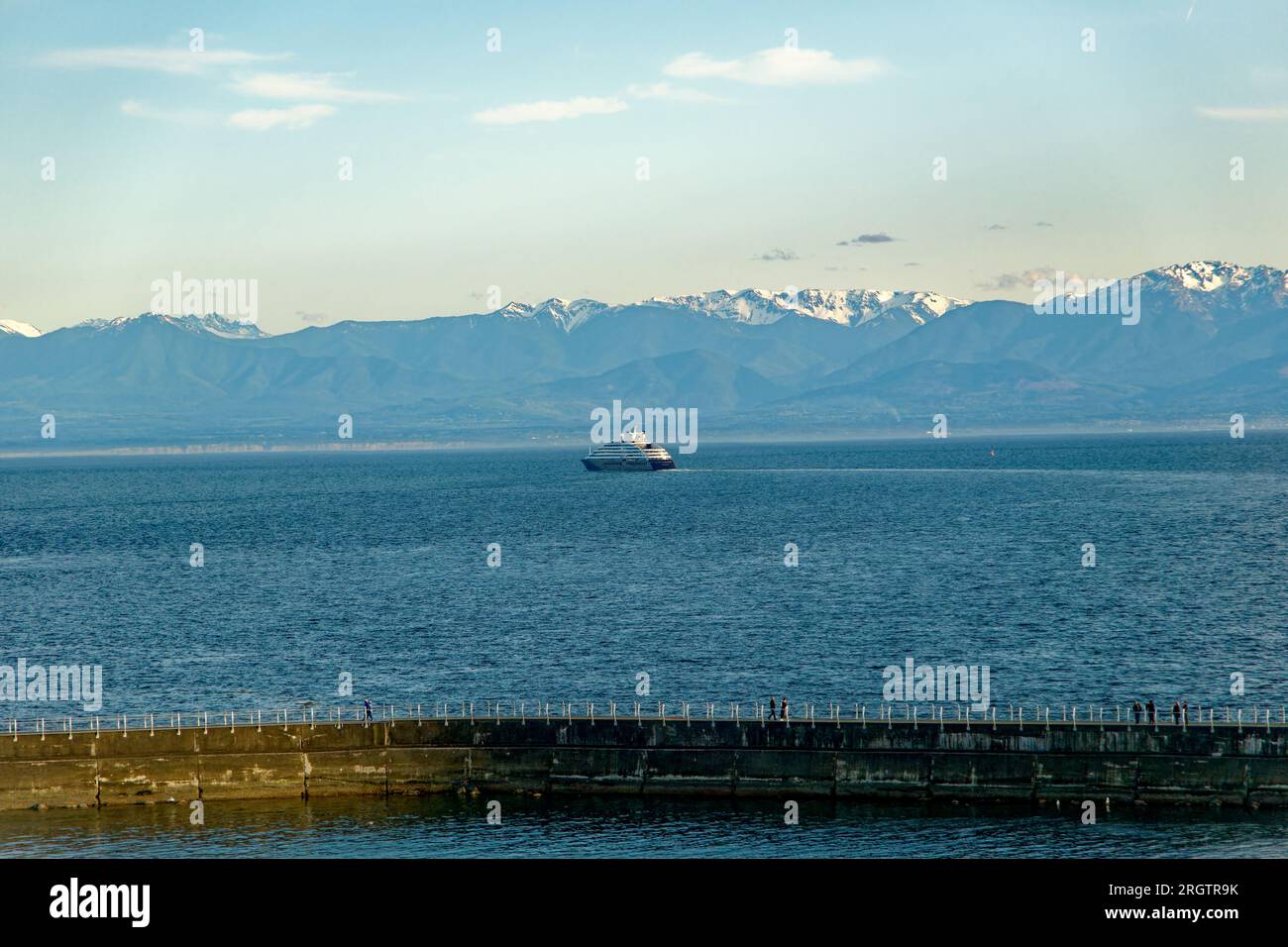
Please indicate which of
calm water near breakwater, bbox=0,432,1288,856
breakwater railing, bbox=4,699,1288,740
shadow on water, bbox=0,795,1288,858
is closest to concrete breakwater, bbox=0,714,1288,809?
shadow on water, bbox=0,795,1288,858

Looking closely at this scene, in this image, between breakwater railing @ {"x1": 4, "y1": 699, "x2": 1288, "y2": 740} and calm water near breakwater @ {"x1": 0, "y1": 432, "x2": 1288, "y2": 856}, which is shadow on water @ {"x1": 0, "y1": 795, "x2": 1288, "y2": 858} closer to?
calm water near breakwater @ {"x1": 0, "y1": 432, "x2": 1288, "y2": 856}

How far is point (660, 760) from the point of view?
65375mm

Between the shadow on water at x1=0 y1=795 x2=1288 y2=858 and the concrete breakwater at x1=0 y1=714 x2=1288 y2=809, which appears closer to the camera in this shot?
the shadow on water at x1=0 y1=795 x2=1288 y2=858

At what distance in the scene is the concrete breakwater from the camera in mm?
62062

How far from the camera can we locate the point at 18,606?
433ft

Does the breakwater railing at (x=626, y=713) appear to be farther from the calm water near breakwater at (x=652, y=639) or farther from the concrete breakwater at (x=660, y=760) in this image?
the concrete breakwater at (x=660, y=760)

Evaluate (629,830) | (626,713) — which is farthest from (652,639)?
(629,830)

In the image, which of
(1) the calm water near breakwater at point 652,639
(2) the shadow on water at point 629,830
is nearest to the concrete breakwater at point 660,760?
(2) the shadow on water at point 629,830

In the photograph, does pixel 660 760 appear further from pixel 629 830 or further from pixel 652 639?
pixel 652 639

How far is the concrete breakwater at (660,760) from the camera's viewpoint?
62062mm
